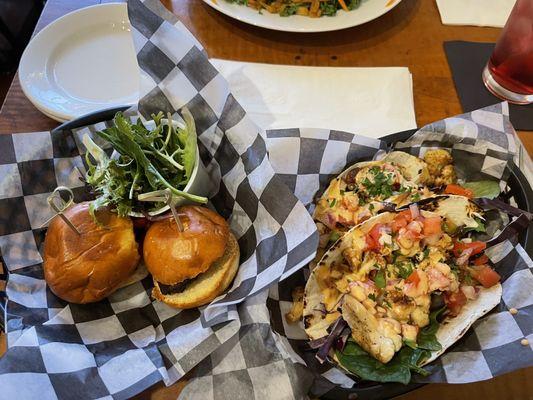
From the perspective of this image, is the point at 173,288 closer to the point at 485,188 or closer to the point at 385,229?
the point at 385,229

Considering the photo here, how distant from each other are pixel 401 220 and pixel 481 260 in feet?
0.70

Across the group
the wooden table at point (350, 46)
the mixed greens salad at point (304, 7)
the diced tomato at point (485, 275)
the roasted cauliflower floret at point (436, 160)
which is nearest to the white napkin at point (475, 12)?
the wooden table at point (350, 46)

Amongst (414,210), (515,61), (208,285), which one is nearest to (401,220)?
(414,210)

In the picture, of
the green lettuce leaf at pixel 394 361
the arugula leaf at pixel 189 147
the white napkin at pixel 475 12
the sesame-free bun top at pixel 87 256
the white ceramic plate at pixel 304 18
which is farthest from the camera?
the white napkin at pixel 475 12

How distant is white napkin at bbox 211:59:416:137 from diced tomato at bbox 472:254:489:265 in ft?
1.53

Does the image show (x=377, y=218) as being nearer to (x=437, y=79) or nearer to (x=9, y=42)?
(x=437, y=79)

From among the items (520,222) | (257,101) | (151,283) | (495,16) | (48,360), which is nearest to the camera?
(48,360)

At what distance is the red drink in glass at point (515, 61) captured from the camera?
1.39 metres

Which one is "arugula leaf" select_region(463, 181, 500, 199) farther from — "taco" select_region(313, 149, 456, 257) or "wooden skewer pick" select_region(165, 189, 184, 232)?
"wooden skewer pick" select_region(165, 189, 184, 232)

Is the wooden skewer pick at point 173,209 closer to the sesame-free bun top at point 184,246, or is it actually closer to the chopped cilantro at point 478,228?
the sesame-free bun top at point 184,246

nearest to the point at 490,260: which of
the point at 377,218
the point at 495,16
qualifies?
the point at 377,218

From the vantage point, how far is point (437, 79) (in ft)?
5.05

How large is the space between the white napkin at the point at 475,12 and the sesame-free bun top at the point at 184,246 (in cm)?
123

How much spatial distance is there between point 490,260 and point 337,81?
28.8 inches
